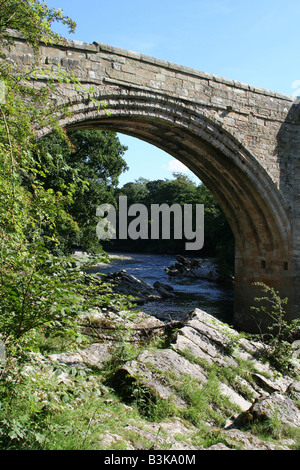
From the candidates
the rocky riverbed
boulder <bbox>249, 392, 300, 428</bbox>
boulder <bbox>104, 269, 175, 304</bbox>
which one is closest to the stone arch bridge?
boulder <bbox>104, 269, 175, 304</bbox>

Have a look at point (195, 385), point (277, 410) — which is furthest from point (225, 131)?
point (277, 410)

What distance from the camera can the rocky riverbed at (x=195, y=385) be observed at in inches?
96.7

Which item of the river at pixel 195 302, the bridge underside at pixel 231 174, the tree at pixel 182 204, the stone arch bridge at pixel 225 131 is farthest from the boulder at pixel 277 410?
the tree at pixel 182 204

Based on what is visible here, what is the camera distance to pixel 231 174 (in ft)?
27.3

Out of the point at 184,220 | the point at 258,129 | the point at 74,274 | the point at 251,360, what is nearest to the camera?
the point at 74,274

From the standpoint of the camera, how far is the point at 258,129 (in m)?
7.96

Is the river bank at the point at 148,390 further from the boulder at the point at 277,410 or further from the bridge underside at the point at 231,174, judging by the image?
the bridge underside at the point at 231,174

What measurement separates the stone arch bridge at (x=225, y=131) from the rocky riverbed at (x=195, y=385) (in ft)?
12.4

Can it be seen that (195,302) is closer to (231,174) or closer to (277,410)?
(231,174)

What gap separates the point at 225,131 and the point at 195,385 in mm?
5578
